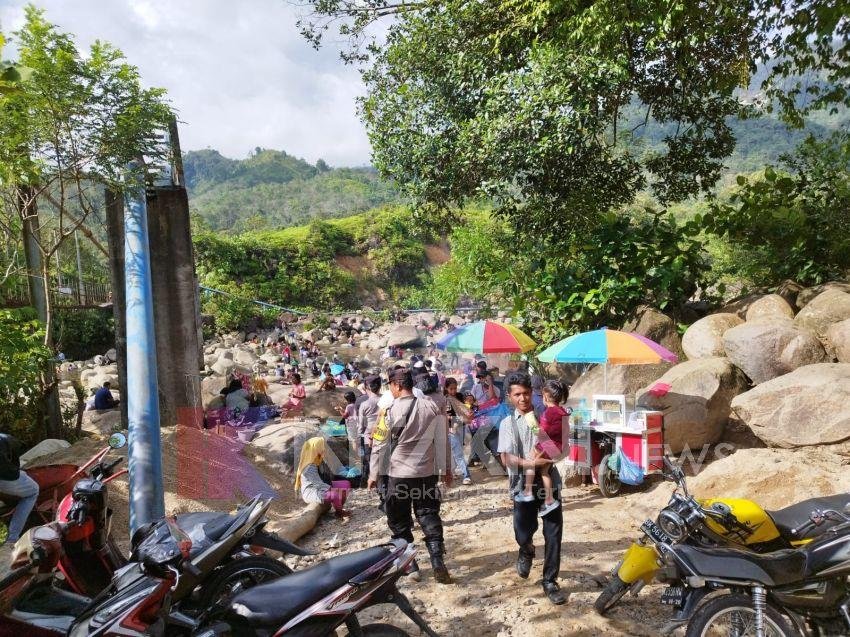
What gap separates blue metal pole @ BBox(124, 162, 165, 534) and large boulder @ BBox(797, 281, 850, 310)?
767 cm

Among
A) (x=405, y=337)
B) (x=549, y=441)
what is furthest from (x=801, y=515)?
(x=405, y=337)

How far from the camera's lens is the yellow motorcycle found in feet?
10.3

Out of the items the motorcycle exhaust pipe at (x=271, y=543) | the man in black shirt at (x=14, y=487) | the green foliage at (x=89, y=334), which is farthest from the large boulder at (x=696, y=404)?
the green foliage at (x=89, y=334)

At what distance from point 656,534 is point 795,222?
285 inches

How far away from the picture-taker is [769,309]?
8273 mm

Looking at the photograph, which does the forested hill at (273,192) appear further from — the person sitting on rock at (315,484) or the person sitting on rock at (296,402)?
the person sitting on rock at (315,484)

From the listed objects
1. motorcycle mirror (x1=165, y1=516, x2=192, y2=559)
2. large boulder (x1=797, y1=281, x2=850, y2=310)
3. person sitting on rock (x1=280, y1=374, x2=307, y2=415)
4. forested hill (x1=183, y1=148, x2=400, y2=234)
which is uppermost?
forested hill (x1=183, y1=148, x2=400, y2=234)

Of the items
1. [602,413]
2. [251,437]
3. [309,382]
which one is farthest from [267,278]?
[602,413]

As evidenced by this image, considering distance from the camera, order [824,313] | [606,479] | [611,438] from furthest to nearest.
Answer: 1. [824,313]
2. [611,438]
3. [606,479]

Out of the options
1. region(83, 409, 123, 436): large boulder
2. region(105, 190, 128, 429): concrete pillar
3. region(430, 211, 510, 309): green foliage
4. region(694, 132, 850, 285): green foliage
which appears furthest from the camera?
region(430, 211, 510, 309): green foliage

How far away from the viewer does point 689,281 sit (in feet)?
31.2

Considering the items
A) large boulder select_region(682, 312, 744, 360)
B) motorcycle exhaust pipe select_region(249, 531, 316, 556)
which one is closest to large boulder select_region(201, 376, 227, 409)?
large boulder select_region(682, 312, 744, 360)

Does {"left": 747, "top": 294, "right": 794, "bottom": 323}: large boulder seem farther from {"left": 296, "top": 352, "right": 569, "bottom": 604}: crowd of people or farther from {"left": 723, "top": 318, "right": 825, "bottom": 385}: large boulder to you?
{"left": 296, "top": 352, "right": 569, "bottom": 604}: crowd of people

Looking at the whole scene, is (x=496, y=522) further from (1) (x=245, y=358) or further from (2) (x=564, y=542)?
(1) (x=245, y=358)
